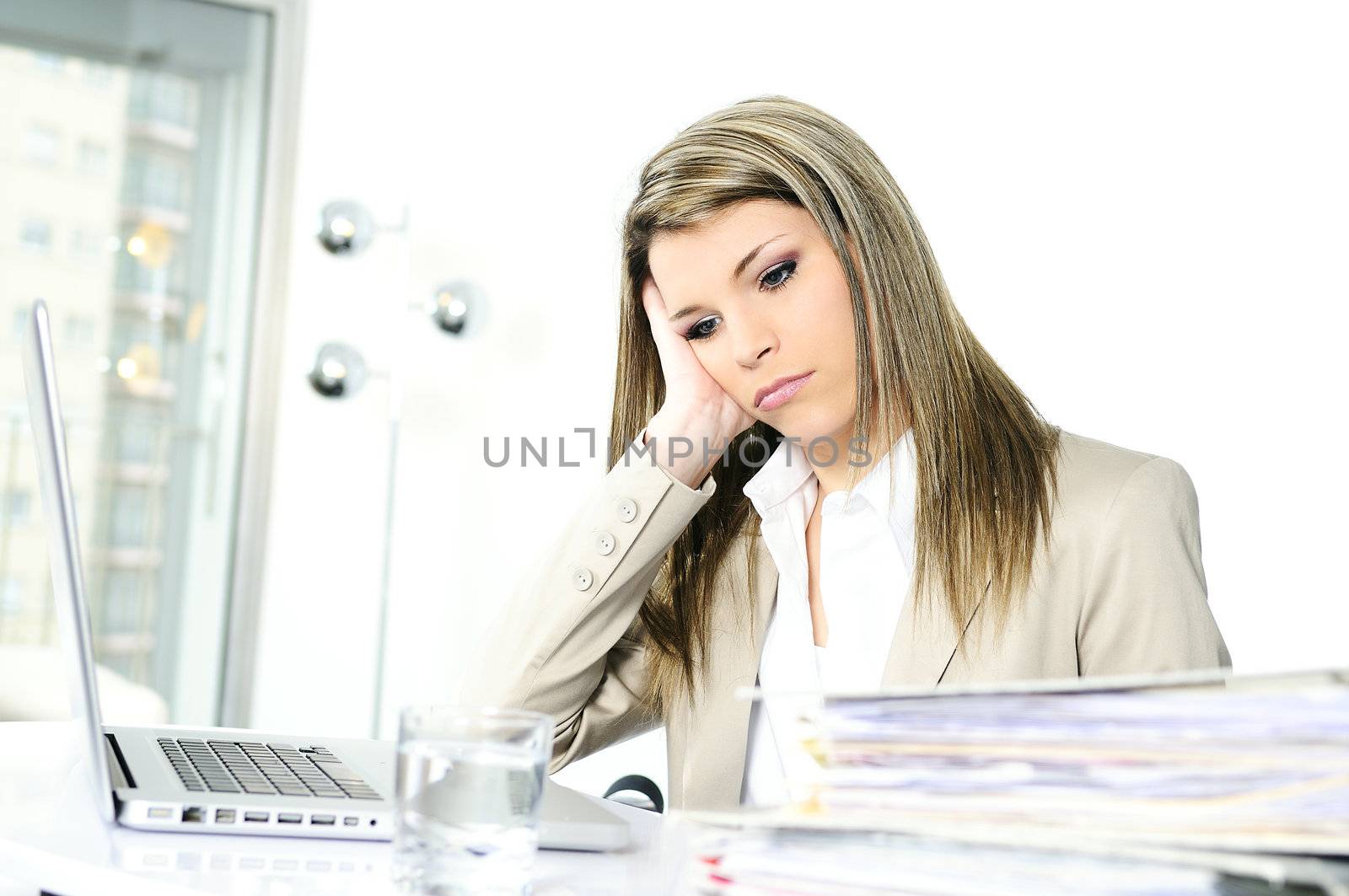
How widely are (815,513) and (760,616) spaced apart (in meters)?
0.17

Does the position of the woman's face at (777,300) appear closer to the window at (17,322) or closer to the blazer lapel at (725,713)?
the blazer lapel at (725,713)

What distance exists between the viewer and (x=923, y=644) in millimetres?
1192

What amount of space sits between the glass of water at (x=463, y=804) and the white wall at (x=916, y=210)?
142 cm

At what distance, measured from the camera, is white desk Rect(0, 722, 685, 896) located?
0.60 m

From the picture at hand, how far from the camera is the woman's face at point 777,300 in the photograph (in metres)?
1.32

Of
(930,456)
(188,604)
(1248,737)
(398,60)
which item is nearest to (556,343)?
(398,60)

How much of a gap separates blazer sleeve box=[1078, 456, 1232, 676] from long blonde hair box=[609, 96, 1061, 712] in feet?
0.23

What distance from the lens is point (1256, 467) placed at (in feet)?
6.16

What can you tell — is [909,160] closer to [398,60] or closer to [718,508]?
[718,508]

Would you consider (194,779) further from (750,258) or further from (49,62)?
(49,62)

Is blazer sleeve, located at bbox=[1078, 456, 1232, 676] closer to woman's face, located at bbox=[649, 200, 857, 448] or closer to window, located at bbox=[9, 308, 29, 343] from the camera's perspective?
woman's face, located at bbox=[649, 200, 857, 448]

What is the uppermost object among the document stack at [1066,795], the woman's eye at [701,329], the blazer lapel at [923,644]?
the woman's eye at [701,329]

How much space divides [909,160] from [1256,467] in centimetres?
85

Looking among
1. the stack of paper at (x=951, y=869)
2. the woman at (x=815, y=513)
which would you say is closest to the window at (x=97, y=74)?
the woman at (x=815, y=513)
